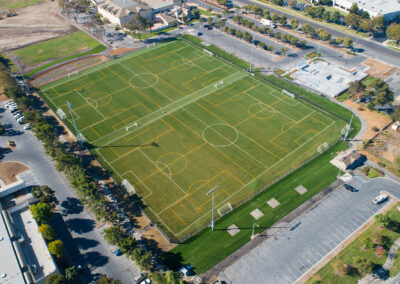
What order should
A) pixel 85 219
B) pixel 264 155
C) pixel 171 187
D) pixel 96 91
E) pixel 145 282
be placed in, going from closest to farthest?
pixel 145 282 < pixel 85 219 < pixel 171 187 < pixel 264 155 < pixel 96 91

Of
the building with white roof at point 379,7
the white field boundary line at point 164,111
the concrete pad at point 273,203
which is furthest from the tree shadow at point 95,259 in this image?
the building with white roof at point 379,7

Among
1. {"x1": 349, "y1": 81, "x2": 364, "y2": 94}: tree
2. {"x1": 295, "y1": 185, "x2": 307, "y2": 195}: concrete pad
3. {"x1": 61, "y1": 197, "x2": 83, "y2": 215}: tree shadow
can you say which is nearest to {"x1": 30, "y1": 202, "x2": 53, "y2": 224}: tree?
{"x1": 61, "y1": 197, "x2": 83, "y2": 215}: tree shadow

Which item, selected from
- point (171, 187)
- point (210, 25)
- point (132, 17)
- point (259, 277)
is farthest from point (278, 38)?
point (259, 277)

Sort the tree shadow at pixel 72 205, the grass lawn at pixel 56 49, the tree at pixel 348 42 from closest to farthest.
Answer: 1. the tree shadow at pixel 72 205
2. the tree at pixel 348 42
3. the grass lawn at pixel 56 49

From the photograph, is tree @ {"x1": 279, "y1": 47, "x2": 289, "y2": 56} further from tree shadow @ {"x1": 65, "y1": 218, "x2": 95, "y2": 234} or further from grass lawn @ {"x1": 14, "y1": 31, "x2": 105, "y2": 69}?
tree shadow @ {"x1": 65, "y1": 218, "x2": 95, "y2": 234}

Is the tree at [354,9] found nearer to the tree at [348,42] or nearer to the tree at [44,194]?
the tree at [348,42]

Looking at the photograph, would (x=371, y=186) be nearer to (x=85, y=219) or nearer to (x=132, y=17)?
(x=85, y=219)
